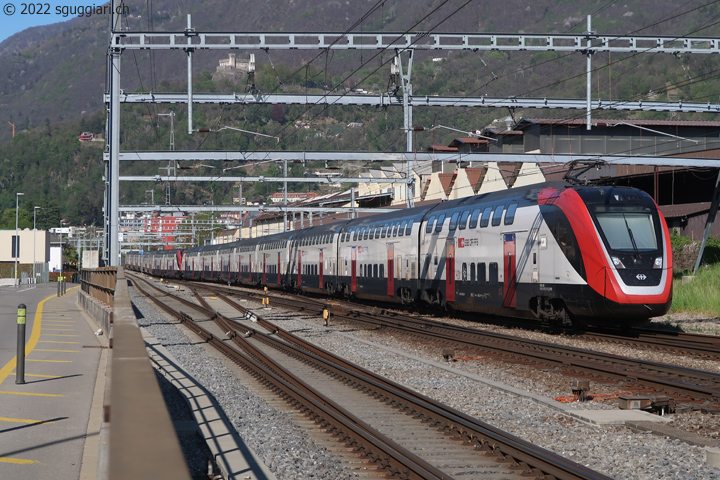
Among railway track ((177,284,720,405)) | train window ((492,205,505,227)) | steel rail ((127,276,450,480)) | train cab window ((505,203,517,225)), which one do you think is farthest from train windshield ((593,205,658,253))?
steel rail ((127,276,450,480))

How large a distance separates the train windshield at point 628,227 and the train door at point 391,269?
11626 mm

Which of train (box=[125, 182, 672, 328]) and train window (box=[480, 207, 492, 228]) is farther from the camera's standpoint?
train window (box=[480, 207, 492, 228])

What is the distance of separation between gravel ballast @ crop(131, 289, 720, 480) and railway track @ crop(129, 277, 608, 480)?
0.42 m

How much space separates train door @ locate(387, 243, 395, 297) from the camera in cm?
2848

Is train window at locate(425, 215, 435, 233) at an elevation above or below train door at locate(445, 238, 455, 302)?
above

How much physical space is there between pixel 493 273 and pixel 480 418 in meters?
11.0

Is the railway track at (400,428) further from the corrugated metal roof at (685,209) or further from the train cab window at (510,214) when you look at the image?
the corrugated metal roof at (685,209)

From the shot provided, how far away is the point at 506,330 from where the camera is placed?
21266mm

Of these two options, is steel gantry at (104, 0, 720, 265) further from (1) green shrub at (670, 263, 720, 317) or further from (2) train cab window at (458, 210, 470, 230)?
(1) green shrub at (670, 263, 720, 317)

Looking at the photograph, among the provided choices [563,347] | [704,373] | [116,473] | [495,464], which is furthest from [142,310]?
[116,473]

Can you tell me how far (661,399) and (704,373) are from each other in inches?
94.8

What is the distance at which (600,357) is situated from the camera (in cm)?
1454

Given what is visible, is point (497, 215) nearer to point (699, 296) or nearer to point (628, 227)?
point (628, 227)

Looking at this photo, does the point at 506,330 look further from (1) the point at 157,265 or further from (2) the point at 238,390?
(1) the point at 157,265
